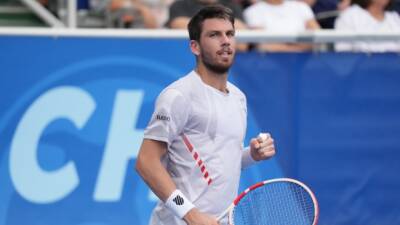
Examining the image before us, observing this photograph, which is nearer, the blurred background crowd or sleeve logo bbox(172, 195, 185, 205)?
sleeve logo bbox(172, 195, 185, 205)

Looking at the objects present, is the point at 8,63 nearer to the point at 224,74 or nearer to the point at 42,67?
the point at 42,67

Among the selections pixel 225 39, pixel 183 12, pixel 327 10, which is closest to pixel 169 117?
pixel 225 39

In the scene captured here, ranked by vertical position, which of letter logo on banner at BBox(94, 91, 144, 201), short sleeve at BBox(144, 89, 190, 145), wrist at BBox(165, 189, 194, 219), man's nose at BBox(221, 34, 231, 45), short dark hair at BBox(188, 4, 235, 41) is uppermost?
short dark hair at BBox(188, 4, 235, 41)

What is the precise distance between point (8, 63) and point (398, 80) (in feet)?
11.1

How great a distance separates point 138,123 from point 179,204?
3.59 metres

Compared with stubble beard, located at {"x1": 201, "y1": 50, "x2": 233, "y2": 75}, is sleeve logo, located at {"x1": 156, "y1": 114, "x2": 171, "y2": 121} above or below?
below

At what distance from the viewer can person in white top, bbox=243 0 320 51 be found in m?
9.80

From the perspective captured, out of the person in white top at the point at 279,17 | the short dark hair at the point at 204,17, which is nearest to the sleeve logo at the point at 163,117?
the short dark hair at the point at 204,17

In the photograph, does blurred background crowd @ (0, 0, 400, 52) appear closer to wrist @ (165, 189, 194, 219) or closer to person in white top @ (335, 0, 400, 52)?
person in white top @ (335, 0, 400, 52)

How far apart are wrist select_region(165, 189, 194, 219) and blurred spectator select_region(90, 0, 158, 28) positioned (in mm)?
5208

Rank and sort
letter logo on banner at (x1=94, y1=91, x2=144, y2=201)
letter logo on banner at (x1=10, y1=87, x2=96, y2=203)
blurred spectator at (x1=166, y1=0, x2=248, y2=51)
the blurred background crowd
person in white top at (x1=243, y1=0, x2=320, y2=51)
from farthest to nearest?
1. person in white top at (x1=243, y1=0, x2=320, y2=51)
2. the blurred background crowd
3. blurred spectator at (x1=166, y1=0, x2=248, y2=51)
4. letter logo on banner at (x1=94, y1=91, x2=144, y2=201)
5. letter logo on banner at (x1=10, y1=87, x2=96, y2=203)

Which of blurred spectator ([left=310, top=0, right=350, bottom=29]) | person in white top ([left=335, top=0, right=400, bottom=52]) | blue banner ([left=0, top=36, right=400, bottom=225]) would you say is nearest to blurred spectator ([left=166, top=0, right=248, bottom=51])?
blue banner ([left=0, top=36, right=400, bottom=225])

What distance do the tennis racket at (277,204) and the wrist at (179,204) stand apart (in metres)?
0.21

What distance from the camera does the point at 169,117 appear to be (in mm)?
5227
